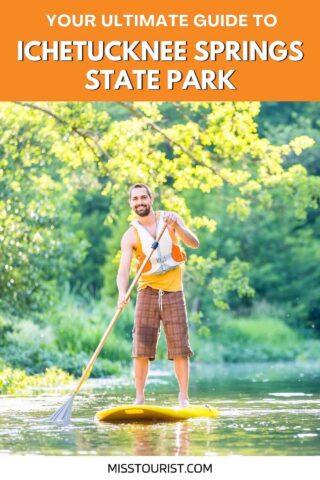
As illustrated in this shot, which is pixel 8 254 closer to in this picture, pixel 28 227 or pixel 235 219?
pixel 28 227

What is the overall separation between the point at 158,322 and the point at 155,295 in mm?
218

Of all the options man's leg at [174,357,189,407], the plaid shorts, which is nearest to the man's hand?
the plaid shorts

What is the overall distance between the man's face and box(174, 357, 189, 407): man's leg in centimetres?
118

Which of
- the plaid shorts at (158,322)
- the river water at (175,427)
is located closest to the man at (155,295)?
the plaid shorts at (158,322)

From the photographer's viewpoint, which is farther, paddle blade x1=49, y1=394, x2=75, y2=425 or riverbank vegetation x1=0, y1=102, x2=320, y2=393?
riverbank vegetation x1=0, y1=102, x2=320, y2=393

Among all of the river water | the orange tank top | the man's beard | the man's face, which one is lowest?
the river water

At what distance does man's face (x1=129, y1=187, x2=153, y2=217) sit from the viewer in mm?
10750

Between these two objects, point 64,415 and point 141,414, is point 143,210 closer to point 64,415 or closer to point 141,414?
point 141,414

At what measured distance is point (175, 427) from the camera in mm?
10000

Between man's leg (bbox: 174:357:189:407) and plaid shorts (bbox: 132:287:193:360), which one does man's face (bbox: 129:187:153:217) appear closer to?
plaid shorts (bbox: 132:287:193:360)

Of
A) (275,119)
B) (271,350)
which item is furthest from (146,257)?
(275,119)

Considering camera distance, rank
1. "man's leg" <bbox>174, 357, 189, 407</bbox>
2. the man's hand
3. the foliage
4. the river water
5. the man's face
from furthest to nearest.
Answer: the foliage, "man's leg" <bbox>174, 357, 189, 407</bbox>, the man's face, the man's hand, the river water

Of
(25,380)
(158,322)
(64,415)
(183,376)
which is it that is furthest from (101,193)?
(64,415)

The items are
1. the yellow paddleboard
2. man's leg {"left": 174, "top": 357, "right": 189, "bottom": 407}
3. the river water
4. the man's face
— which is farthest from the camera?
man's leg {"left": 174, "top": 357, "right": 189, "bottom": 407}
